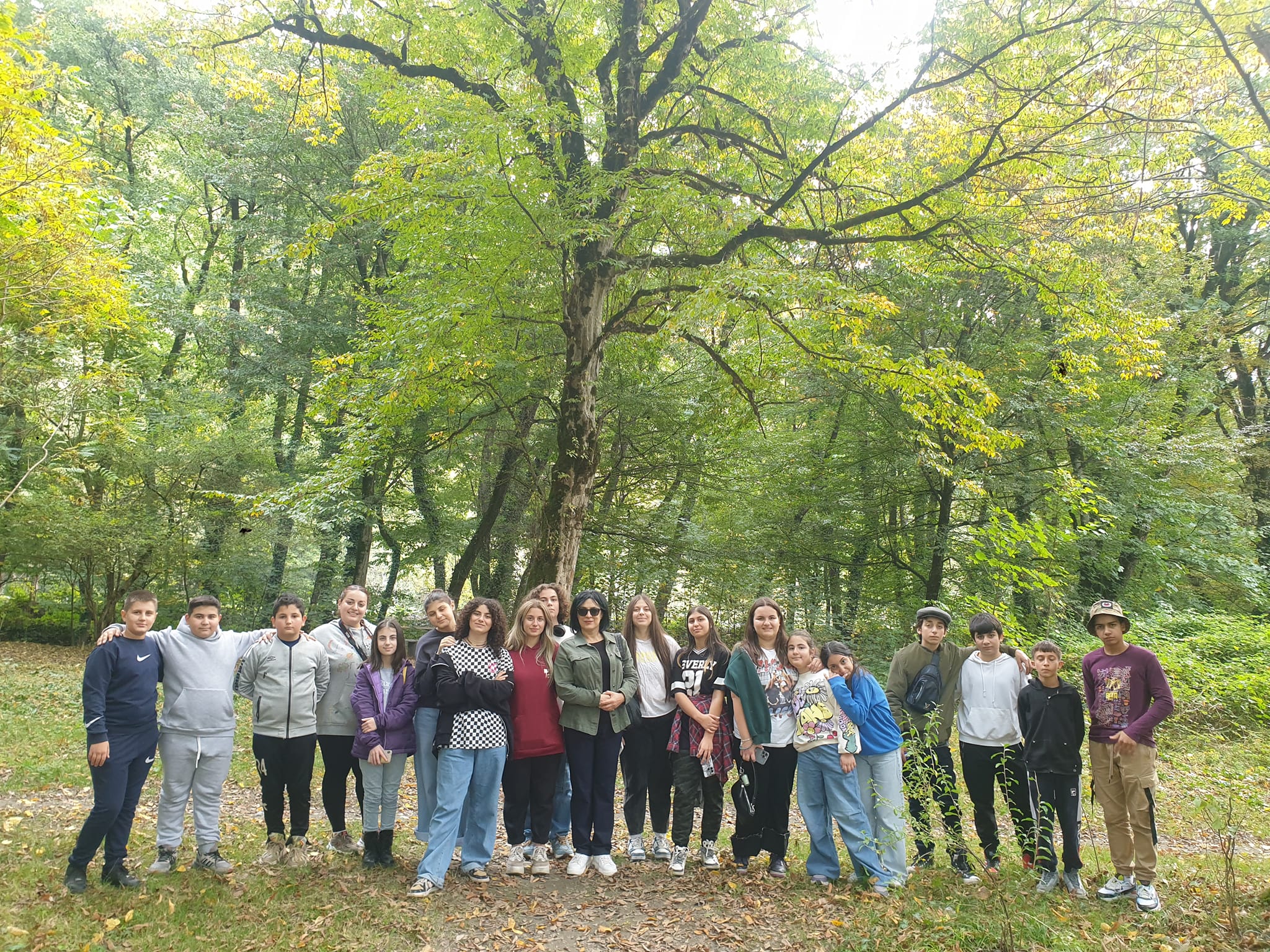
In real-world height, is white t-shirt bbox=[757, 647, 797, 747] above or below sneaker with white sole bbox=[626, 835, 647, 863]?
above

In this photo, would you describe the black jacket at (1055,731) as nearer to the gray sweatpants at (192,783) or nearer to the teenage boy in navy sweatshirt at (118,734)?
the gray sweatpants at (192,783)

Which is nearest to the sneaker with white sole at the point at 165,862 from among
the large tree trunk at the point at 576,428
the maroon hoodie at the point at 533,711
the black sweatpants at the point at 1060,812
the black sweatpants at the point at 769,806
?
the maroon hoodie at the point at 533,711

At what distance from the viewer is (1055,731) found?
4.89 m

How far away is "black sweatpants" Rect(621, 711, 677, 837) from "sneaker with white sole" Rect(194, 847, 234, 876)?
103 inches

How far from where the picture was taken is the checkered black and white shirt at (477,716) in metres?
4.79

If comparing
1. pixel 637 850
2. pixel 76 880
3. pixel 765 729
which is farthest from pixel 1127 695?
pixel 76 880

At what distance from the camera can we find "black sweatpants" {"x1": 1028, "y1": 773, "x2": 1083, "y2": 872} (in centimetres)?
475

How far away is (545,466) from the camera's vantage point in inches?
619

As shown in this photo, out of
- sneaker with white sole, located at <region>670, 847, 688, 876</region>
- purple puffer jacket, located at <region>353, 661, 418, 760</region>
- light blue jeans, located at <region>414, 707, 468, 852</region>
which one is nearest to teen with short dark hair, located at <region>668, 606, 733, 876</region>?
sneaker with white sole, located at <region>670, 847, 688, 876</region>

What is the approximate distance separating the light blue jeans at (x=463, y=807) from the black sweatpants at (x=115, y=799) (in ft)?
5.57

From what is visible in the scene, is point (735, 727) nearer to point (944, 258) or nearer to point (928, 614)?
point (928, 614)

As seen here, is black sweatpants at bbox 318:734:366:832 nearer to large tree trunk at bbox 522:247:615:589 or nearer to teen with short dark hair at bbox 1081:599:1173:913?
large tree trunk at bbox 522:247:615:589

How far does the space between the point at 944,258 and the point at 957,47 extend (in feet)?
8.15

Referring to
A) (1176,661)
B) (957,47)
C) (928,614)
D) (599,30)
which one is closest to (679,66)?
(599,30)
